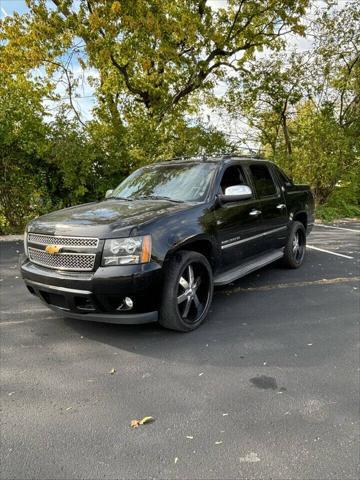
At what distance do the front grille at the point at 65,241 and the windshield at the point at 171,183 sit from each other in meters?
1.26

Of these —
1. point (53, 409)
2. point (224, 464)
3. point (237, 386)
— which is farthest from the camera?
point (237, 386)

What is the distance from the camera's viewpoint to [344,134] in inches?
538

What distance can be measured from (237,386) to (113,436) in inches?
39.4

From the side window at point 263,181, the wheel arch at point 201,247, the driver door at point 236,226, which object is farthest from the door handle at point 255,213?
the wheel arch at point 201,247

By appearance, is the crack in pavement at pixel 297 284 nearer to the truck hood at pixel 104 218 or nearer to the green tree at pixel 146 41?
the truck hood at pixel 104 218

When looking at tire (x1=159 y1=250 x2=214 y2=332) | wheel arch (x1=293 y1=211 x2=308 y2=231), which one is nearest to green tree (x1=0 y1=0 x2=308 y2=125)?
wheel arch (x1=293 y1=211 x2=308 y2=231)

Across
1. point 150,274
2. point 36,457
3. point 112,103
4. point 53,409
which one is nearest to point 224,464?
point 36,457

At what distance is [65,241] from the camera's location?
339cm

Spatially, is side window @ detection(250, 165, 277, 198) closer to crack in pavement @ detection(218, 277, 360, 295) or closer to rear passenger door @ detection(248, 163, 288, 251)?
rear passenger door @ detection(248, 163, 288, 251)

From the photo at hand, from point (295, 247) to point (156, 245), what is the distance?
138 inches

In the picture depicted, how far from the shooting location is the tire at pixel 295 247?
5.89 m

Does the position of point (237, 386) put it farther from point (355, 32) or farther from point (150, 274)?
point (355, 32)

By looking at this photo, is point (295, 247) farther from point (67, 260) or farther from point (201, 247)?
point (67, 260)

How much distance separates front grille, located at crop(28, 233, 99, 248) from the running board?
1.50 metres
